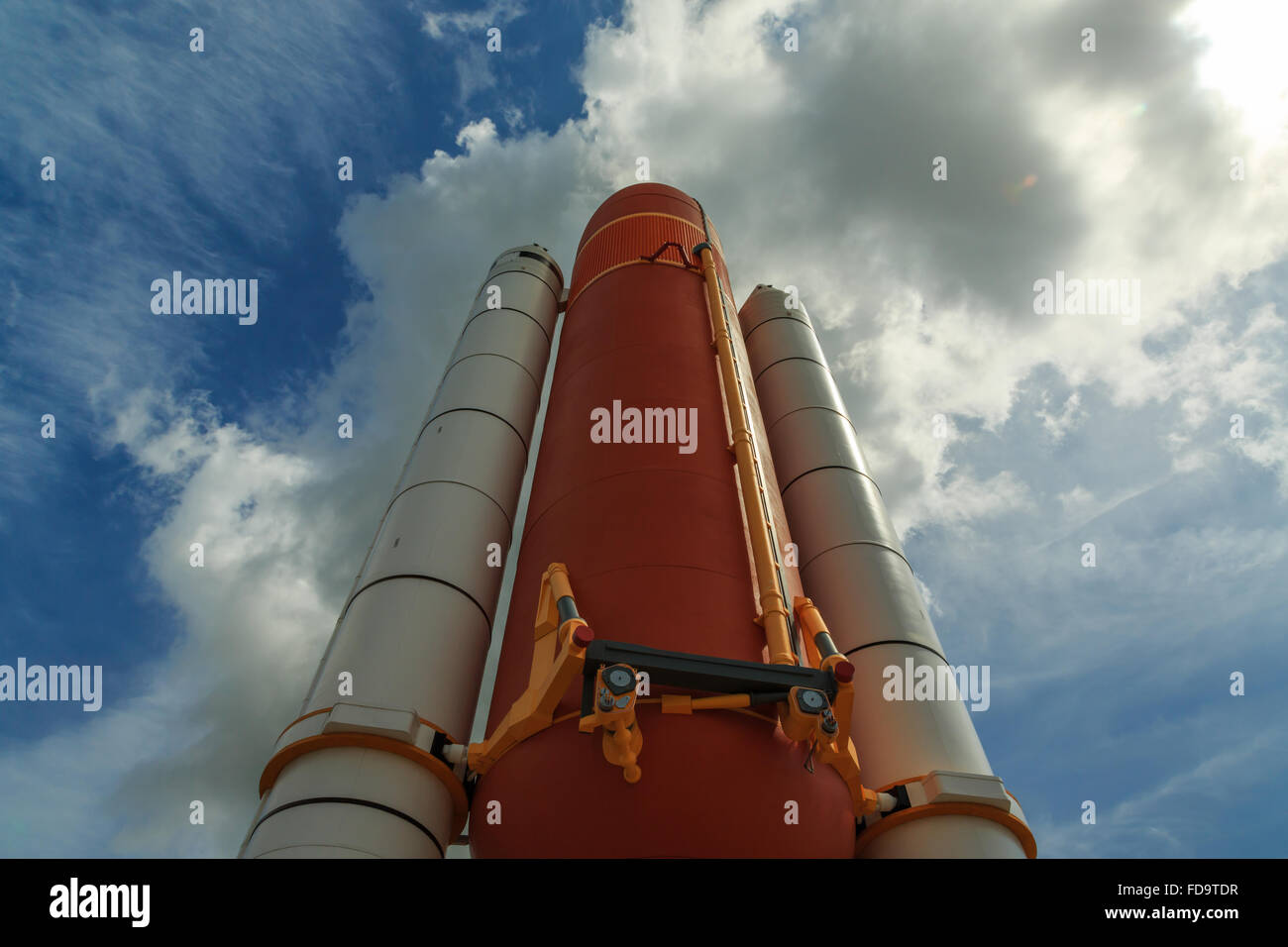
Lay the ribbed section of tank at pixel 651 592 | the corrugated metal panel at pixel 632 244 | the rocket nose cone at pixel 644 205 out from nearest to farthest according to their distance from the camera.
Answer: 1. the ribbed section of tank at pixel 651 592
2. the corrugated metal panel at pixel 632 244
3. the rocket nose cone at pixel 644 205

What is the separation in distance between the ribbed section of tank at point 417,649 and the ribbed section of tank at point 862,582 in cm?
352

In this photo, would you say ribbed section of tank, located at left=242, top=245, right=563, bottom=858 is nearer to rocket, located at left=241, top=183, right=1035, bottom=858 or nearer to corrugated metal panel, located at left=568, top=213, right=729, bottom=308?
rocket, located at left=241, top=183, right=1035, bottom=858

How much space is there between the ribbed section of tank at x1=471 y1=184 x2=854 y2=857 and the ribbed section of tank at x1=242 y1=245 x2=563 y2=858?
1.87 ft

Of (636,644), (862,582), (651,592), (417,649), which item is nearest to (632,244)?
(862,582)

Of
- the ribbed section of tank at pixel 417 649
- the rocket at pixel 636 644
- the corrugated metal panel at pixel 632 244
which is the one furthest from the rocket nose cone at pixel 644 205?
the ribbed section of tank at pixel 417 649

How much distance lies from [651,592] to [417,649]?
7.56 ft

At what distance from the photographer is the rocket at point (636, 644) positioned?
4.93 metres

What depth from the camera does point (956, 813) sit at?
6129 mm

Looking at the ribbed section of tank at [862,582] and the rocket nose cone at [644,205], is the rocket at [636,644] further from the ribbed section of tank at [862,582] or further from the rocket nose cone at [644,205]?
the rocket nose cone at [644,205]

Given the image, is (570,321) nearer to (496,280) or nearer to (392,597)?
(496,280)

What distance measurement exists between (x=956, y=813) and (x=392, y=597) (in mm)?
5262

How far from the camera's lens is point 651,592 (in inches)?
233

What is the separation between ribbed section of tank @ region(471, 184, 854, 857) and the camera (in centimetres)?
483
